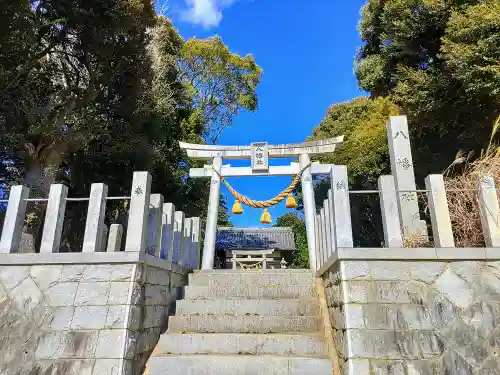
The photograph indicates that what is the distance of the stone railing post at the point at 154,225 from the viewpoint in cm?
456

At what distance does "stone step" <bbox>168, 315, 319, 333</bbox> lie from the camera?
4.43m

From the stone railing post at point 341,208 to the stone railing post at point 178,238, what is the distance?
9.02 feet

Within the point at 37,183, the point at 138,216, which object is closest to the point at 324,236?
the point at 138,216

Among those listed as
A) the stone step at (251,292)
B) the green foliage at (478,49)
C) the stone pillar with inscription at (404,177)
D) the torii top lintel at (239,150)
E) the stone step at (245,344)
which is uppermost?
the green foliage at (478,49)

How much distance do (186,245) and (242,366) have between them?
286 cm

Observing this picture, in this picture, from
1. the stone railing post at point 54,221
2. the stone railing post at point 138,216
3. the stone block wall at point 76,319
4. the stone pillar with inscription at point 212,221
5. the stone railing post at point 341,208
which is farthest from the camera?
the stone pillar with inscription at point 212,221

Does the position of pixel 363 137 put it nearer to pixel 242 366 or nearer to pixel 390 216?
pixel 390 216

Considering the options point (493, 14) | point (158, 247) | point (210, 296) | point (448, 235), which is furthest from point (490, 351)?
point (493, 14)

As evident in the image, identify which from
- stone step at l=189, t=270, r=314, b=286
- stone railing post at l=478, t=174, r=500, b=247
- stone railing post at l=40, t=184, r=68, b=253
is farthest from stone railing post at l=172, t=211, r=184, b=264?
stone railing post at l=478, t=174, r=500, b=247

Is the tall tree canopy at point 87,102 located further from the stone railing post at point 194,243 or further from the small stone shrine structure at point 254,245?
the stone railing post at point 194,243

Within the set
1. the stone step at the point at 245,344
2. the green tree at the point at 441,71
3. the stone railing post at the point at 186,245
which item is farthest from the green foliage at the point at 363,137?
the stone step at the point at 245,344

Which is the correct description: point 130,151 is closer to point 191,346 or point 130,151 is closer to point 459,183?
point 191,346

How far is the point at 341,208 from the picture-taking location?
395 cm

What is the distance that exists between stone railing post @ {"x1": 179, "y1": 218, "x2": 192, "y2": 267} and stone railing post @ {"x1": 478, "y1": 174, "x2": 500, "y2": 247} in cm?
432
